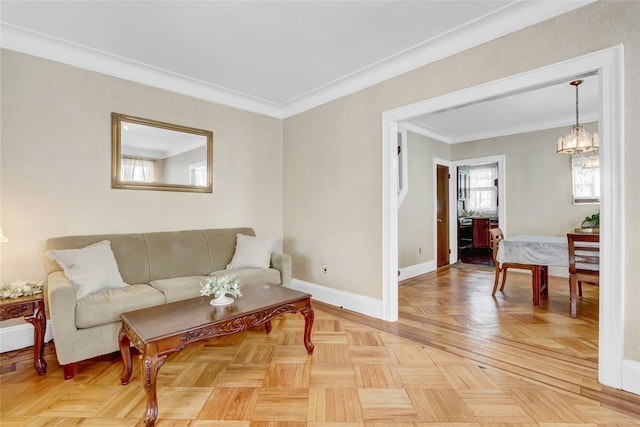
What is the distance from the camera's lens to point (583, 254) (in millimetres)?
3158

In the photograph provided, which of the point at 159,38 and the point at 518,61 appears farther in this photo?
the point at 159,38

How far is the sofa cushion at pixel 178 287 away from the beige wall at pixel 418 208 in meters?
3.29

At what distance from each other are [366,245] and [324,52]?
202 cm

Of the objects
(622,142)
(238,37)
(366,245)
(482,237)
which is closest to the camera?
(622,142)

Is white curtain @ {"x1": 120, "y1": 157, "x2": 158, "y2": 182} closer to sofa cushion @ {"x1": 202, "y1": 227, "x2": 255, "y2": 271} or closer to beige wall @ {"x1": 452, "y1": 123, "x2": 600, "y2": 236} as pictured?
sofa cushion @ {"x1": 202, "y1": 227, "x2": 255, "y2": 271}

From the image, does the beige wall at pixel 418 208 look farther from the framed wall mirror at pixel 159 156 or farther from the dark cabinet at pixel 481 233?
the framed wall mirror at pixel 159 156

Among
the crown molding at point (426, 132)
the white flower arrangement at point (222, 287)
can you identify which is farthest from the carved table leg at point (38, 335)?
the crown molding at point (426, 132)

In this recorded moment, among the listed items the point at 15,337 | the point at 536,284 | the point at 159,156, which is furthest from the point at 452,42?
the point at 15,337

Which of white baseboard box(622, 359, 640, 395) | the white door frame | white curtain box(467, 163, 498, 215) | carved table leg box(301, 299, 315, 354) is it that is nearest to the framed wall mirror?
carved table leg box(301, 299, 315, 354)

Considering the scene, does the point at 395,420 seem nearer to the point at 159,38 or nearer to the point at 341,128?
the point at 341,128

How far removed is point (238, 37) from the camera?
266 centimetres

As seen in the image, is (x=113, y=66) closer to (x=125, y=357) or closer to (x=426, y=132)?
(x=125, y=357)

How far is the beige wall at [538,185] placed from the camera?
16.4 ft

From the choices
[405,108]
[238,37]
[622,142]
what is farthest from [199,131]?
[622,142]
